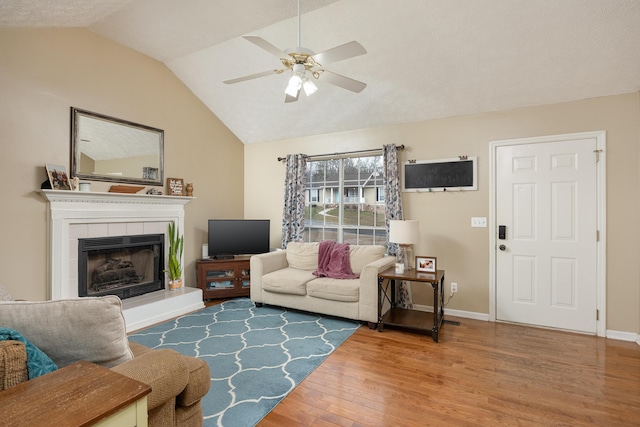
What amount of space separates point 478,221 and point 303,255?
232 centimetres

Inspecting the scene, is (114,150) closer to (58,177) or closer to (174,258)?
(58,177)

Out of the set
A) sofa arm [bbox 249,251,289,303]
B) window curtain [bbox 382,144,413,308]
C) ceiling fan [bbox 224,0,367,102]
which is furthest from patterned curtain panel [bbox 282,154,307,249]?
ceiling fan [bbox 224,0,367,102]

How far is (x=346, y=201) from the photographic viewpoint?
483cm

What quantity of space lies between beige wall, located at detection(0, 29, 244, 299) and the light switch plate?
3.99 meters

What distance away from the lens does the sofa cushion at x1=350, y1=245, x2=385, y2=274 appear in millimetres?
4125

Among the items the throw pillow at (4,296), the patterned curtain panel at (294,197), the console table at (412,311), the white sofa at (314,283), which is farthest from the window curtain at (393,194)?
the throw pillow at (4,296)

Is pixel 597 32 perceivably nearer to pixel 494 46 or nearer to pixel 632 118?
pixel 494 46

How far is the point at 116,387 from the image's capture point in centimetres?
99

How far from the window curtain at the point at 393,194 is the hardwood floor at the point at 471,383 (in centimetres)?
78

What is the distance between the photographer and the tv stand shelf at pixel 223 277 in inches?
180

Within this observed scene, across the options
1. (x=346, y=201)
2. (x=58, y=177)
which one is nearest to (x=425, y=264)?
(x=346, y=201)

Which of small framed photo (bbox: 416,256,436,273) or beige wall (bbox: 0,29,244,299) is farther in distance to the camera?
small framed photo (bbox: 416,256,436,273)

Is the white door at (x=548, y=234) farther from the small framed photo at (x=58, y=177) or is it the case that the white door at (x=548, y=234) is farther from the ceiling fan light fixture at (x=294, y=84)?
the small framed photo at (x=58, y=177)

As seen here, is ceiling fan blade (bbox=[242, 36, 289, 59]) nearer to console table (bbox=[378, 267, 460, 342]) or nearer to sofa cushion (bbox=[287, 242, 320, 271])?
console table (bbox=[378, 267, 460, 342])
